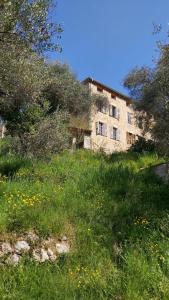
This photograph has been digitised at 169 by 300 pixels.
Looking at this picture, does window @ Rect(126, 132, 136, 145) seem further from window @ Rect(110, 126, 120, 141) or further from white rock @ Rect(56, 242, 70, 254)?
white rock @ Rect(56, 242, 70, 254)

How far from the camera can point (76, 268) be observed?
1287 cm

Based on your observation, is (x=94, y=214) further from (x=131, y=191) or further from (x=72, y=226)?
(x=131, y=191)

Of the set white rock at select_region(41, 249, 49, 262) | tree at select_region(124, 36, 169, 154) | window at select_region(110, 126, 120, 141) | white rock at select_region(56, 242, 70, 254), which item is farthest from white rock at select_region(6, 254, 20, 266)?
window at select_region(110, 126, 120, 141)

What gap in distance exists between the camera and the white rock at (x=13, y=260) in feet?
42.6

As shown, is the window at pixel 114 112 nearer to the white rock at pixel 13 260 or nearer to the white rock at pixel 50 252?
the white rock at pixel 50 252

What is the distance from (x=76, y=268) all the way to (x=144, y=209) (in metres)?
4.82

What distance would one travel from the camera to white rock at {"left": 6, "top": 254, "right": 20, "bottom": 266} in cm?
1298

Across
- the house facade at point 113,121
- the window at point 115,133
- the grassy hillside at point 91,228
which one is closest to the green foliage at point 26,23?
the grassy hillside at point 91,228

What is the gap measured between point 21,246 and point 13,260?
54cm

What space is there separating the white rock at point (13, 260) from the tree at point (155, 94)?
10.3 m

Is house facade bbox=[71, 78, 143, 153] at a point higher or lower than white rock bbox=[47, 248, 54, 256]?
higher

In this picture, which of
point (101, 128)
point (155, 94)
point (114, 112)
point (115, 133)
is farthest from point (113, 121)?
point (155, 94)

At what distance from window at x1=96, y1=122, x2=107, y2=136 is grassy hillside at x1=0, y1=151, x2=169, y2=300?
4613 centimetres

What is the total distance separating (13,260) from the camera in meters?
13.1
